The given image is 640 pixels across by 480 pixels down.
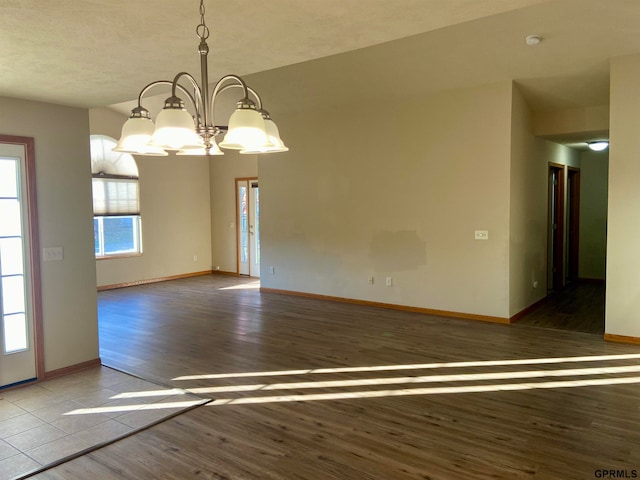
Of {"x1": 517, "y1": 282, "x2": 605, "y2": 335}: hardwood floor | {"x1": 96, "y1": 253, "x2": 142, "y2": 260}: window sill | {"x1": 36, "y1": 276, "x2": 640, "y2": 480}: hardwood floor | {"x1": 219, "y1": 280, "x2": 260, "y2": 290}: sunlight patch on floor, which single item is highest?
{"x1": 96, "y1": 253, "x2": 142, "y2": 260}: window sill

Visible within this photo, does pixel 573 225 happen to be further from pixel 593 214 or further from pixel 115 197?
pixel 115 197

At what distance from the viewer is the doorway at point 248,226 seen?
9.73 metres

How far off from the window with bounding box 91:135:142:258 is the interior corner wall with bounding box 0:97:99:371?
4211 millimetres

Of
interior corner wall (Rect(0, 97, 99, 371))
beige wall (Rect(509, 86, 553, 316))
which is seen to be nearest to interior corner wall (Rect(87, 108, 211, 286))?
interior corner wall (Rect(0, 97, 99, 371))

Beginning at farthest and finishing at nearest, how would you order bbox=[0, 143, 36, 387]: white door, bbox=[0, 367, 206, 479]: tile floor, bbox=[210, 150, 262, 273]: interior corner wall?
bbox=[210, 150, 262, 273]: interior corner wall, bbox=[0, 143, 36, 387]: white door, bbox=[0, 367, 206, 479]: tile floor

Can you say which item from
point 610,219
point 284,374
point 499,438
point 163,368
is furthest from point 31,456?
point 610,219

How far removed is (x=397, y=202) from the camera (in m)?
6.54

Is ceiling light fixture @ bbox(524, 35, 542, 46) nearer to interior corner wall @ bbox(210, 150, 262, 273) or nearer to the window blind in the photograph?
interior corner wall @ bbox(210, 150, 262, 273)

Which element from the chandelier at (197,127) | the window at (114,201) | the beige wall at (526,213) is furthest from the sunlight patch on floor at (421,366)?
the window at (114,201)

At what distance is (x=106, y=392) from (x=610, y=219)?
5196 mm

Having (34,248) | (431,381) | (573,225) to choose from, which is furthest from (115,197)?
(573,225)

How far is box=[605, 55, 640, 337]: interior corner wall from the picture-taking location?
4.71m

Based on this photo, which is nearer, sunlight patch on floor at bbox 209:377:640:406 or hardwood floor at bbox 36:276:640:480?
hardwood floor at bbox 36:276:640:480

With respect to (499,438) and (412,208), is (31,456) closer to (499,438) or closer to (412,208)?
(499,438)
